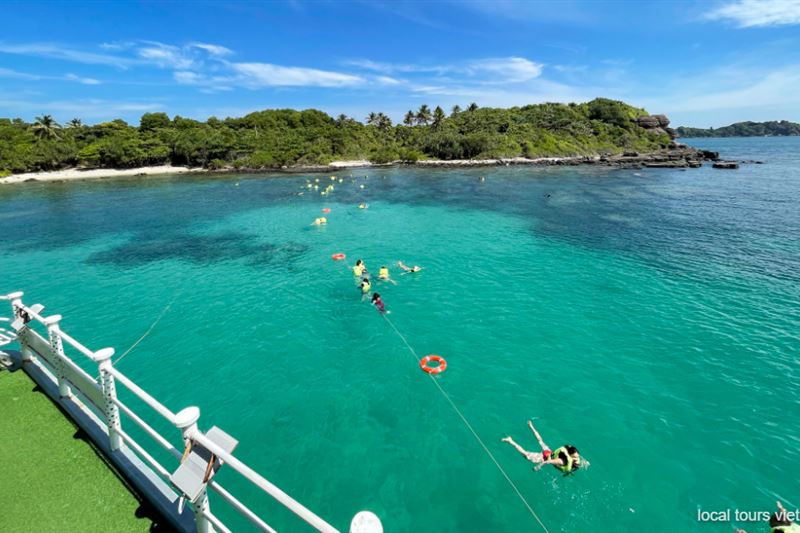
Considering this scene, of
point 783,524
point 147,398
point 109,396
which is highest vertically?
point 147,398

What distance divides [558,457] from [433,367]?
5.89 meters

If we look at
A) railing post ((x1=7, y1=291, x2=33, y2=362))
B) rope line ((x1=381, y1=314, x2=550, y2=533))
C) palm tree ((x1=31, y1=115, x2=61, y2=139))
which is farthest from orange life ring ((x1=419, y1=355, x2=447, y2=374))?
palm tree ((x1=31, y1=115, x2=61, y2=139))

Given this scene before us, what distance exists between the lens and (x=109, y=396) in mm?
6141

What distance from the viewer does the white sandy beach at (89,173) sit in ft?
268

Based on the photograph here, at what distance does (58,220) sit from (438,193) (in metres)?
50.0

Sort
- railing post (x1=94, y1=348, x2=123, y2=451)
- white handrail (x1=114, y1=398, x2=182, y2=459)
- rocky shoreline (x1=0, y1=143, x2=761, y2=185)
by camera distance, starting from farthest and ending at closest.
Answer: rocky shoreline (x1=0, y1=143, x2=761, y2=185), railing post (x1=94, y1=348, x2=123, y2=451), white handrail (x1=114, y1=398, x2=182, y2=459)

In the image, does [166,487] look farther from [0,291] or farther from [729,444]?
[0,291]

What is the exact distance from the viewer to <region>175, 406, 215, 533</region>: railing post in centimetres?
441

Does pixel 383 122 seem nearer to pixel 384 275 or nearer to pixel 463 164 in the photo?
pixel 463 164

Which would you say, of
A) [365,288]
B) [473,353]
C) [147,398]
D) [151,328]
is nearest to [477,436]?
[473,353]

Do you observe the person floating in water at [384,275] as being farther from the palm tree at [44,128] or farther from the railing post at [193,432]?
the palm tree at [44,128]

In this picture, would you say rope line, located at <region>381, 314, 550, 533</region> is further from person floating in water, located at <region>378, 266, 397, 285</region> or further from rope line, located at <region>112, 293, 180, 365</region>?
rope line, located at <region>112, 293, 180, 365</region>

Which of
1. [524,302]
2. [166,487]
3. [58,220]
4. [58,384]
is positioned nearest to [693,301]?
[524,302]

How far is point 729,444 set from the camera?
11.6 meters
